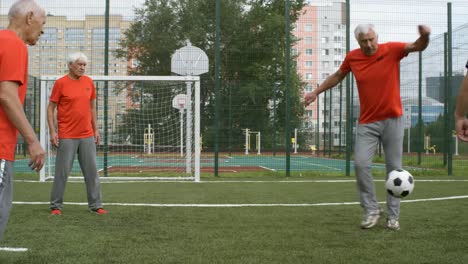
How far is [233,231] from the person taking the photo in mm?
4652

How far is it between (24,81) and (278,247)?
2204 mm

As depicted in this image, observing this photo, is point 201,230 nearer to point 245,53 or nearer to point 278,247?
point 278,247

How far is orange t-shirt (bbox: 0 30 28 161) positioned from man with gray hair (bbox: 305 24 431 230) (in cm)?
315

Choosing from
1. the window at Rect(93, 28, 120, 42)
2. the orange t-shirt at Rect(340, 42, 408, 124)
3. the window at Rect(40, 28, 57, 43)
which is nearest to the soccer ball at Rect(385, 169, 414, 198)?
the orange t-shirt at Rect(340, 42, 408, 124)

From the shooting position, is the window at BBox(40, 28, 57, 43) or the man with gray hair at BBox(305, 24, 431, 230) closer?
the man with gray hair at BBox(305, 24, 431, 230)

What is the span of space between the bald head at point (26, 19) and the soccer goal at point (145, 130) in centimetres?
845

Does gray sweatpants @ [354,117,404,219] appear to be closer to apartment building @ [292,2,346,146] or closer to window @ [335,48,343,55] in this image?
apartment building @ [292,2,346,146]

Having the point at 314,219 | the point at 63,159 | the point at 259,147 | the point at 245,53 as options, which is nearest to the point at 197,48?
the point at 245,53

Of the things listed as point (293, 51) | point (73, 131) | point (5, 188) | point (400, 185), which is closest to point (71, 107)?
point (73, 131)

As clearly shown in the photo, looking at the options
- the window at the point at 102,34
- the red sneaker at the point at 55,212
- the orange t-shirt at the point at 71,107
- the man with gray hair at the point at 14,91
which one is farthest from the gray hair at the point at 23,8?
the window at the point at 102,34

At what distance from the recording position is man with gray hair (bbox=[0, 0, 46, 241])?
2.63 m

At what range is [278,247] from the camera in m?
3.95

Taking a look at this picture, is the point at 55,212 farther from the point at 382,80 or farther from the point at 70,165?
the point at 382,80

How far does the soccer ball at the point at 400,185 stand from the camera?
4688mm
